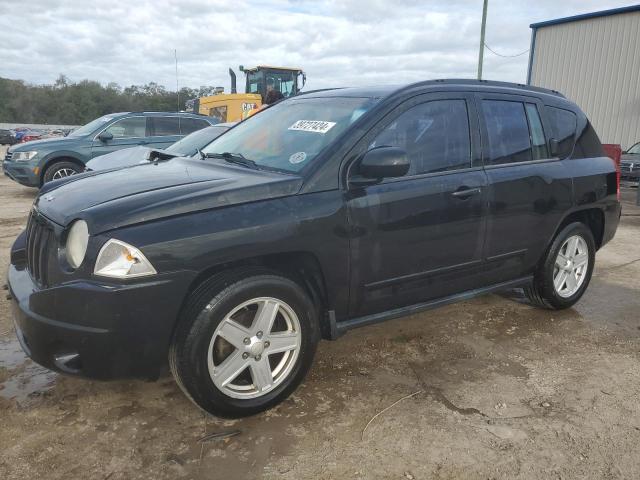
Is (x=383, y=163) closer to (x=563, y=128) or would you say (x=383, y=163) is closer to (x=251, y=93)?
(x=563, y=128)

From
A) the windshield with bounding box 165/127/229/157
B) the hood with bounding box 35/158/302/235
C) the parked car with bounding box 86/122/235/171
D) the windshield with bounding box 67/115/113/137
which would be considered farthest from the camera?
the windshield with bounding box 67/115/113/137

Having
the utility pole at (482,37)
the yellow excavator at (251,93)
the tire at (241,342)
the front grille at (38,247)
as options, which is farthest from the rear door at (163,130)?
the utility pole at (482,37)

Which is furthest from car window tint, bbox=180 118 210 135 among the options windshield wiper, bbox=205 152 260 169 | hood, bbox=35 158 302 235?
hood, bbox=35 158 302 235

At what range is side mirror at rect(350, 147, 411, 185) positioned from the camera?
110 inches

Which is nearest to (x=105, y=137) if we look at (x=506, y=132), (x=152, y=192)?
(x=152, y=192)

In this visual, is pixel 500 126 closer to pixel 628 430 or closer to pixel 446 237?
pixel 446 237

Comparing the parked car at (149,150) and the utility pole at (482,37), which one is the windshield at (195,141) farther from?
the utility pole at (482,37)

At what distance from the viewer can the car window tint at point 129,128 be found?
404 inches

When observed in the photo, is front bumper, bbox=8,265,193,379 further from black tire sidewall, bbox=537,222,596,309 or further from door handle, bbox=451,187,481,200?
black tire sidewall, bbox=537,222,596,309

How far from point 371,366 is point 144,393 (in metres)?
1.39

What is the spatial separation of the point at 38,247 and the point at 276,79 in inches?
619

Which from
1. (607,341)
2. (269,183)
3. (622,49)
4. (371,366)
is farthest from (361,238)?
(622,49)

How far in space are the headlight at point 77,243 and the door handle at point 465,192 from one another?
2.13 meters

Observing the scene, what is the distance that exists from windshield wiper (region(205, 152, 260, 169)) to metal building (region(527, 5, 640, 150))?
1993 cm
